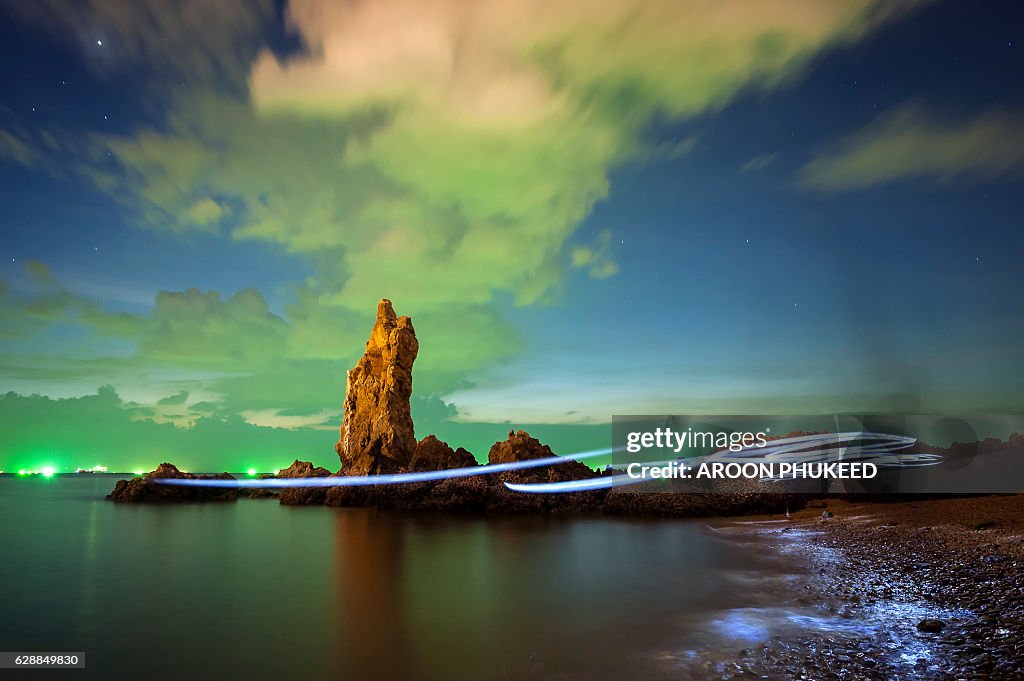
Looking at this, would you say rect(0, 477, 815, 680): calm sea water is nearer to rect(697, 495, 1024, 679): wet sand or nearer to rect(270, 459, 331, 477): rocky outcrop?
rect(697, 495, 1024, 679): wet sand

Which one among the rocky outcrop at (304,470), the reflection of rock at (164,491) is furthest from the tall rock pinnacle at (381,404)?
the reflection of rock at (164,491)

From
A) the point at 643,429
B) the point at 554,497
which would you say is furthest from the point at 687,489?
the point at 554,497

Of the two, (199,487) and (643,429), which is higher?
(643,429)

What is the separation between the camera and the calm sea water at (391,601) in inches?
338

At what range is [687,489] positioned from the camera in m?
32.0

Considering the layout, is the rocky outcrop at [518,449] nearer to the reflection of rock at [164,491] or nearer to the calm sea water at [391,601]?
the calm sea water at [391,601]

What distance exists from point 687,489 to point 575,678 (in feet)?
87.5

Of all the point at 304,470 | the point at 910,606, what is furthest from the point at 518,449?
the point at 910,606

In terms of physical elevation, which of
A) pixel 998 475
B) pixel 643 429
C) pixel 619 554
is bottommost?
pixel 619 554

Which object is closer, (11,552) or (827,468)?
(11,552)

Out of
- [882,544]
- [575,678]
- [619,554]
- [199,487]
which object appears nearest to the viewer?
[575,678]

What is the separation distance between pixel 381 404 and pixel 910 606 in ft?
125

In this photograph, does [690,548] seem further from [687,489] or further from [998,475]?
[998,475]

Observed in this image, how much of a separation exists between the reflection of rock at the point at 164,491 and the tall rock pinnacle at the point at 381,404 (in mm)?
11140
